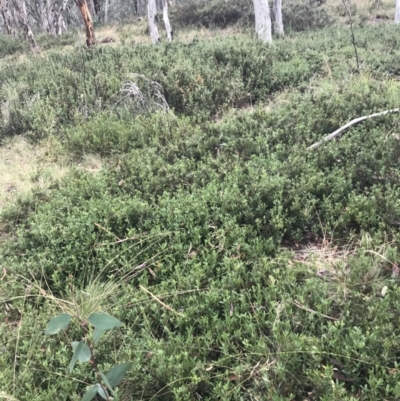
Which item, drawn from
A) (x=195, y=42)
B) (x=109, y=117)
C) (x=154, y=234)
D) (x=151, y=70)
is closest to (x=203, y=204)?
(x=154, y=234)

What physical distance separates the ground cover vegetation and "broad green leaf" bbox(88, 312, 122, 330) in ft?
0.09

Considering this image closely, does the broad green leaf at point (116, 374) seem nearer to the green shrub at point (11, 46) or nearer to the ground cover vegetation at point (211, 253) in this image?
the ground cover vegetation at point (211, 253)

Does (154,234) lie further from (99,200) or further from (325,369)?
(325,369)

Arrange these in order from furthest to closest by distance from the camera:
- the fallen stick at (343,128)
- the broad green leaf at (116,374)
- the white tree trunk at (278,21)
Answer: the white tree trunk at (278,21) < the fallen stick at (343,128) < the broad green leaf at (116,374)

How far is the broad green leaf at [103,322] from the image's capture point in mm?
1595

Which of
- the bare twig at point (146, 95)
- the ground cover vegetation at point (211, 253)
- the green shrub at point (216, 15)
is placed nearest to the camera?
the ground cover vegetation at point (211, 253)

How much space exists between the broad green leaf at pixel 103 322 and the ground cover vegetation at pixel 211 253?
26 millimetres

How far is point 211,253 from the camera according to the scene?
3.50 m

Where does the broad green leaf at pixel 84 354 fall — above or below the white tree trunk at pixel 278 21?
below

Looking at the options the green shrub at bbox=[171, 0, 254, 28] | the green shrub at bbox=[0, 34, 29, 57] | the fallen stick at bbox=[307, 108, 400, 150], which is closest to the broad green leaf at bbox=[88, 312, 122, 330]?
the fallen stick at bbox=[307, 108, 400, 150]

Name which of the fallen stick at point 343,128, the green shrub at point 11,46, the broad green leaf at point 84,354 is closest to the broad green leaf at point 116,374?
the broad green leaf at point 84,354

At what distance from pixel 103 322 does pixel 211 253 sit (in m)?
1.93

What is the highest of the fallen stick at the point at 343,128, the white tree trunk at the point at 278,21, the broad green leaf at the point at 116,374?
the white tree trunk at the point at 278,21

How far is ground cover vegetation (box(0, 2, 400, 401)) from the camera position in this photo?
253cm
